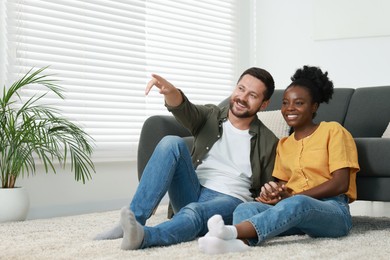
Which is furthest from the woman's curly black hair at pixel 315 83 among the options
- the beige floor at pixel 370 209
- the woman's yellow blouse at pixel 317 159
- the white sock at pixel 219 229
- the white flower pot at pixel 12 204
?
the white flower pot at pixel 12 204

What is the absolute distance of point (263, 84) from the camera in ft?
8.73

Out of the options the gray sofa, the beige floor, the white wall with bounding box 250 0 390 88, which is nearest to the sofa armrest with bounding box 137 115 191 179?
the gray sofa

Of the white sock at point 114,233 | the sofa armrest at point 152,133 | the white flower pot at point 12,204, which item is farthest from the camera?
the sofa armrest at point 152,133

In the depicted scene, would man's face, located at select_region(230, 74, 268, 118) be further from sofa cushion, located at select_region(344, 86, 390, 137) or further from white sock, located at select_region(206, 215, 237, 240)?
sofa cushion, located at select_region(344, 86, 390, 137)

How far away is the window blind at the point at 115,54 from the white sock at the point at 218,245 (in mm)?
2276

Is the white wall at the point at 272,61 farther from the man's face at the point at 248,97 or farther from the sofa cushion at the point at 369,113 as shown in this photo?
the man's face at the point at 248,97

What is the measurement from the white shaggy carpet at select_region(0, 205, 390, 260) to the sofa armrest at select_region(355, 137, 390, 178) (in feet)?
0.85

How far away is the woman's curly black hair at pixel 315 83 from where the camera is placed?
2.72 metres

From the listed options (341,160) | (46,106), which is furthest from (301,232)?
(46,106)

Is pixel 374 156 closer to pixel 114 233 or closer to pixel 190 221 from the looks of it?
pixel 190 221

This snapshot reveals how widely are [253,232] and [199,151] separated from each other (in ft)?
1.92

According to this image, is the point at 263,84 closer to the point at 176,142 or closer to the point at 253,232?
the point at 176,142

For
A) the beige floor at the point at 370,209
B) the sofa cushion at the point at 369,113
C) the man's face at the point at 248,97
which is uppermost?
the man's face at the point at 248,97

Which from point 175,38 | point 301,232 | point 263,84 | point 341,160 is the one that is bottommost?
point 301,232
